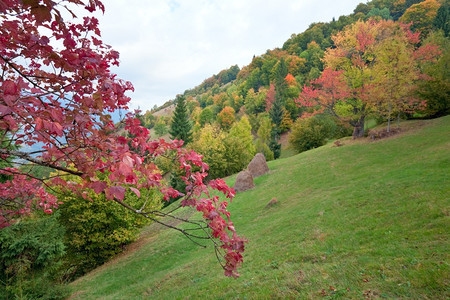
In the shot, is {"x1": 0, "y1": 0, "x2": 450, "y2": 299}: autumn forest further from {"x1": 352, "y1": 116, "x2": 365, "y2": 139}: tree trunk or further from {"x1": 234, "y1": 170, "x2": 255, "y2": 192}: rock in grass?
{"x1": 234, "y1": 170, "x2": 255, "y2": 192}: rock in grass

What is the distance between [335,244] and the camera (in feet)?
18.9

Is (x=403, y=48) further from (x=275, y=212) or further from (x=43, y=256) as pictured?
(x=43, y=256)

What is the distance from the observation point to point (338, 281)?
410cm

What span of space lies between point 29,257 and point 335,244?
28.3ft

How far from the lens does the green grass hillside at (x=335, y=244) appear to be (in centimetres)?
398

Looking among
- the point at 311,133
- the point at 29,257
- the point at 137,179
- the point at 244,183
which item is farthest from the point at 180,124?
the point at 137,179

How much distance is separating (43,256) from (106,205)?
5.21 meters

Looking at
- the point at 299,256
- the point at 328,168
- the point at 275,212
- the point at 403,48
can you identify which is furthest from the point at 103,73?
the point at 403,48

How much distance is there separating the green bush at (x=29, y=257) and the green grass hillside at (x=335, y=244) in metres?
2.19

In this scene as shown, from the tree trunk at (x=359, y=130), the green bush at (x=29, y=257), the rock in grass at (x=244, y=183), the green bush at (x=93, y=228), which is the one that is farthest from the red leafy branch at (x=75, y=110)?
the tree trunk at (x=359, y=130)

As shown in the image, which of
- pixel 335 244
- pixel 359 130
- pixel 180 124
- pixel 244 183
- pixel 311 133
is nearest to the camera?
pixel 335 244

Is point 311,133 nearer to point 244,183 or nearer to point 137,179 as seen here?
point 244,183

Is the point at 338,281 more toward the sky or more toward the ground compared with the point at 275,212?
more toward the sky

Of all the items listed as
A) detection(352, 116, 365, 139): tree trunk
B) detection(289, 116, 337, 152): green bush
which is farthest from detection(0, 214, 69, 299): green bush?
detection(289, 116, 337, 152): green bush
